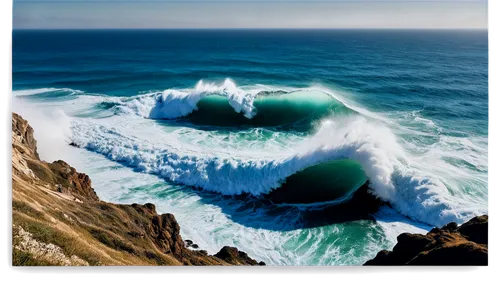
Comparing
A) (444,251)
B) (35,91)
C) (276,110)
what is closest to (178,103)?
(276,110)

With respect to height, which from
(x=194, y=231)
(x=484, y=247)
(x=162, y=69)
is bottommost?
(x=194, y=231)

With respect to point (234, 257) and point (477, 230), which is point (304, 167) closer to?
point (234, 257)

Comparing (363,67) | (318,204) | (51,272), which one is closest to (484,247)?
(318,204)

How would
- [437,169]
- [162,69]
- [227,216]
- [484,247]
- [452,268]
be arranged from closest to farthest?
1. [452,268]
2. [484,247]
3. [227,216]
4. [437,169]
5. [162,69]

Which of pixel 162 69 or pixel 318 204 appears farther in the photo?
pixel 162 69

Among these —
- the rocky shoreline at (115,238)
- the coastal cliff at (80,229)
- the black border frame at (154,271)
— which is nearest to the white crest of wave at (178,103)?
the coastal cliff at (80,229)

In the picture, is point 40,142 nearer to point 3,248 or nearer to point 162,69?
point 3,248

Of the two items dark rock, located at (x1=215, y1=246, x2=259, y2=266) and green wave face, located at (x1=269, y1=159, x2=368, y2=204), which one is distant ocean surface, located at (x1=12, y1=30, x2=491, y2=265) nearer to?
green wave face, located at (x1=269, y1=159, x2=368, y2=204)
